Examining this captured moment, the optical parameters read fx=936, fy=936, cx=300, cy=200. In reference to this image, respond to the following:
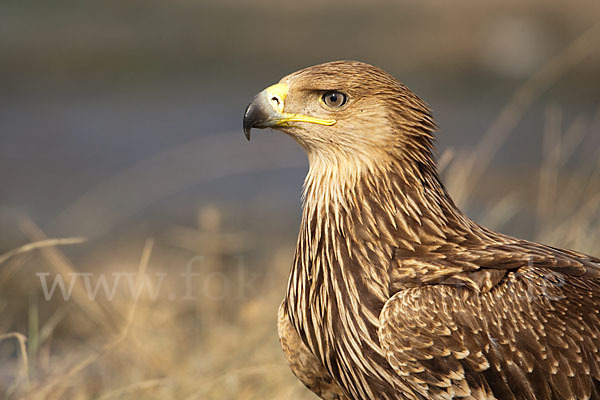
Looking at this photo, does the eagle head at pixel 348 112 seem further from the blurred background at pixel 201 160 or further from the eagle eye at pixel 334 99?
the blurred background at pixel 201 160

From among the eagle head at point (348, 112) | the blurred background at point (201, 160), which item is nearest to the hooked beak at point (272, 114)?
the eagle head at point (348, 112)

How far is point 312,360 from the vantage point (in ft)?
11.4

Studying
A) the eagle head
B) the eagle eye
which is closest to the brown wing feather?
the eagle head

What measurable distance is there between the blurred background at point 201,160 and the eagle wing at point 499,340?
122cm

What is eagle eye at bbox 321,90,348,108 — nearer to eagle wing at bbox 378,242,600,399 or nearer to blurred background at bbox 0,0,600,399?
eagle wing at bbox 378,242,600,399

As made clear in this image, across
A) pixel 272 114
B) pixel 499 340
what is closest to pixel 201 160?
pixel 272 114

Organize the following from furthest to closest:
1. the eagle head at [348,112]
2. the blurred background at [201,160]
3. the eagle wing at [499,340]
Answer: the blurred background at [201,160]
the eagle head at [348,112]
the eagle wing at [499,340]

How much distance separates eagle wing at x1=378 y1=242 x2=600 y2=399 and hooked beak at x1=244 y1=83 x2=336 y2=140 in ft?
2.58

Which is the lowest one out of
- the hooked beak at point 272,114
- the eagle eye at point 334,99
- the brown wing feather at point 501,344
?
the brown wing feather at point 501,344

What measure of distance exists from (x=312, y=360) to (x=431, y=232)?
650 millimetres

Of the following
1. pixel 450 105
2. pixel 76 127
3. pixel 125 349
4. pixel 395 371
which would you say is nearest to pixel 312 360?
pixel 395 371

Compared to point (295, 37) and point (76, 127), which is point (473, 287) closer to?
point (76, 127)

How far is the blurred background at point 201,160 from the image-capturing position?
191 inches

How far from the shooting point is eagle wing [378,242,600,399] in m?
3.03
